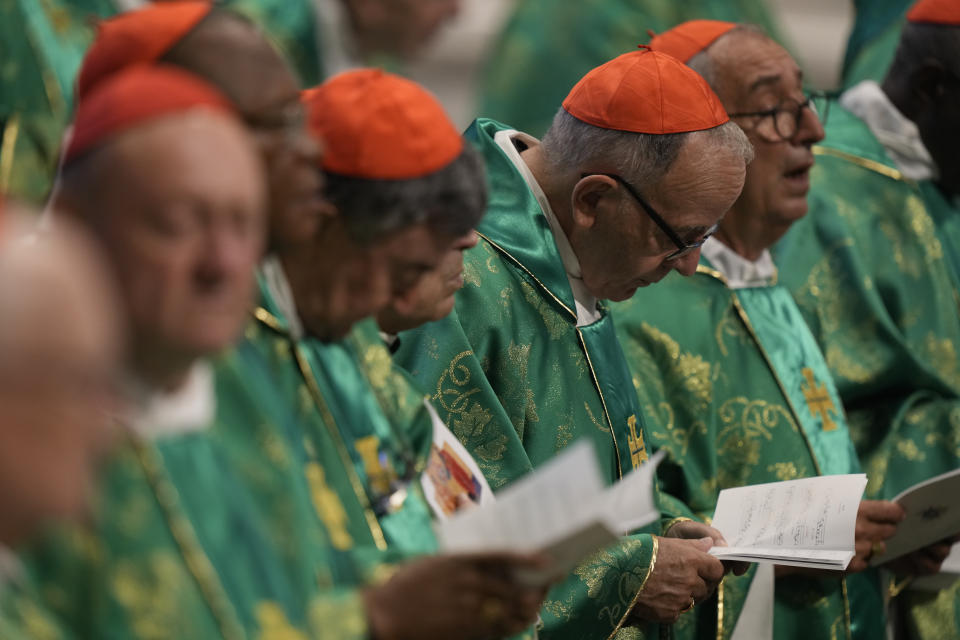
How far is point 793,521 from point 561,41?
12.6 ft

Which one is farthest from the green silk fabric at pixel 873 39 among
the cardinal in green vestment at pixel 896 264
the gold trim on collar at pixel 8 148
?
the gold trim on collar at pixel 8 148

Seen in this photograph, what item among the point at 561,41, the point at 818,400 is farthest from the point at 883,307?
the point at 561,41

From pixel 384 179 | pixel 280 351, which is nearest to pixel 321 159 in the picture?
pixel 384 179

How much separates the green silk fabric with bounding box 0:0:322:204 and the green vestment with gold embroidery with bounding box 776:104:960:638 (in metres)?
2.15

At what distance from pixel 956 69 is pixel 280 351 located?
337 centimetres

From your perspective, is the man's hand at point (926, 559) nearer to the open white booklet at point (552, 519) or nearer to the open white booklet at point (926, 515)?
the open white booklet at point (926, 515)

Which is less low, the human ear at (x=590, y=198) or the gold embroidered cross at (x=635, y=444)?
the human ear at (x=590, y=198)

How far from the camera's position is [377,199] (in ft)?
7.89

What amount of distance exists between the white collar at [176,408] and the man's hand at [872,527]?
2263 mm

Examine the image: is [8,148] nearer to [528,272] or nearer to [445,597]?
[528,272]

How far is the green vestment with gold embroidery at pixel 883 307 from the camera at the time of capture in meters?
4.70

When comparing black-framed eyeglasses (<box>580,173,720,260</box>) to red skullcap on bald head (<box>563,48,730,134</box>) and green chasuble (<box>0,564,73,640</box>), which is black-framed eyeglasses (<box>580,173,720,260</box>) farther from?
green chasuble (<box>0,564,73,640</box>)

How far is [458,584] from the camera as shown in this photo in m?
2.27

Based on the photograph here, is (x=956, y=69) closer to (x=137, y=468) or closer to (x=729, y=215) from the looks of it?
(x=729, y=215)
